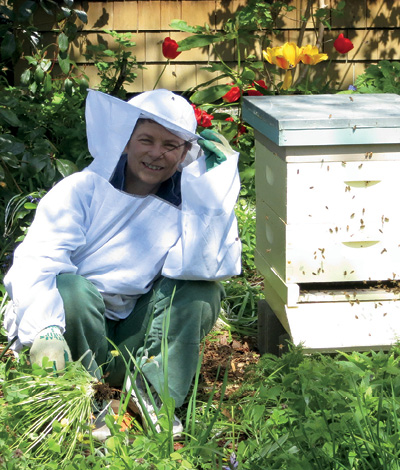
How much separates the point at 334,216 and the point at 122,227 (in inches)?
28.6

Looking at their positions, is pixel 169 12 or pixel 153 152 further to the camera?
pixel 169 12

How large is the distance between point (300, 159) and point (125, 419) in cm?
102

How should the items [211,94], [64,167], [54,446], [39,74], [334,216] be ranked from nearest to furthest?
[54,446]
[334,216]
[64,167]
[39,74]
[211,94]

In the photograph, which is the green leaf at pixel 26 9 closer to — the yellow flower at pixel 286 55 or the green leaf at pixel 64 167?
the green leaf at pixel 64 167

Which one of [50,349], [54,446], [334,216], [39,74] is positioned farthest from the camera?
[39,74]

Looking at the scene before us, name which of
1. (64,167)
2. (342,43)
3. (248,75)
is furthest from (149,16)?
(64,167)

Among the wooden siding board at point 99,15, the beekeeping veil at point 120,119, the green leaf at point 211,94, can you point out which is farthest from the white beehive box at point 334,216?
the wooden siding board at point 99,15

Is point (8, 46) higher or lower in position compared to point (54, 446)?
higher

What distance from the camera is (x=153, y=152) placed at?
241 cm

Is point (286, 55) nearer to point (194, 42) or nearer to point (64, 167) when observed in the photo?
point (194, 42)

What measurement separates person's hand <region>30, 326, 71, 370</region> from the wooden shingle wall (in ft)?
11.4

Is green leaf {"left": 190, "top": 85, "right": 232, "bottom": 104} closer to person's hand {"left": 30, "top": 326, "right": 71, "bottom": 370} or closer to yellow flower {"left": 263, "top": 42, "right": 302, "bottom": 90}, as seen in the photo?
yellow flower {"left": 263, "top": 42, "right": 302, "bottom": 90}

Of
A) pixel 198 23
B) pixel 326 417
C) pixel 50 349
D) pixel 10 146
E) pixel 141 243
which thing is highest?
pixel 198 23

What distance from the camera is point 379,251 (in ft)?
8.60
